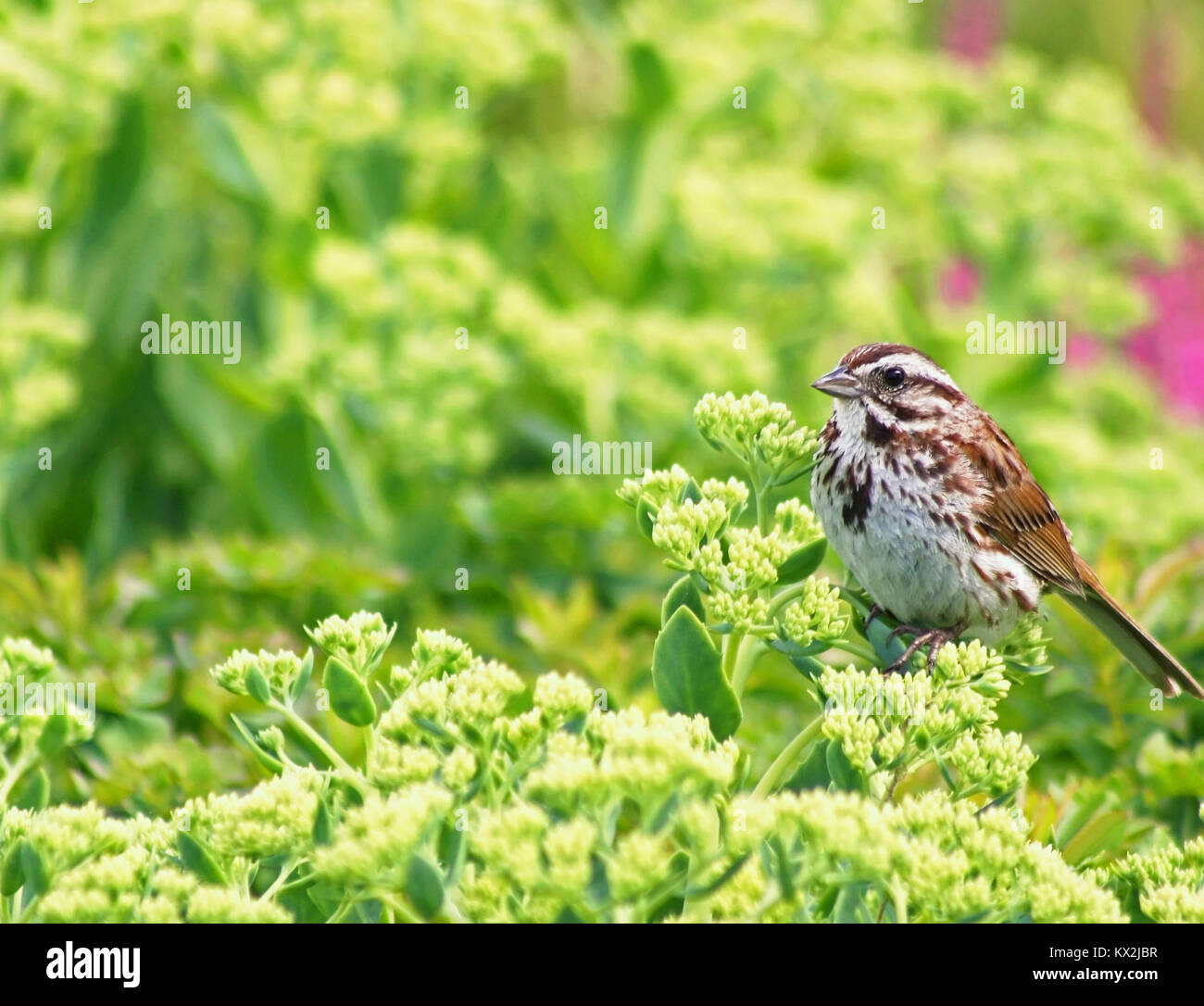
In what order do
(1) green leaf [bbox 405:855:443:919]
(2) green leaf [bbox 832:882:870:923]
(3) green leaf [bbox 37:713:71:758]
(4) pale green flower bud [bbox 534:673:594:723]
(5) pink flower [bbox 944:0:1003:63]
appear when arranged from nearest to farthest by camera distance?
1. (1) green leaf [bbox 405:855:443:919]
2. (2) green leaf [bbox 832:882:870:923]
3. (4) pale green flower bud [bbox 534:673:594:723]
4. (3) green leaf [bbox 37:713:71:758]
5. (5) pink flower [bbox 944:0:1003:63]

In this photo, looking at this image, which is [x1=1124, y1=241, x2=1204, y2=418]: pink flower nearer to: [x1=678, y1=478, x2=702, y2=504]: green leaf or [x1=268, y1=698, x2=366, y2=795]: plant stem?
[x1=678, y1=478, x2=702, y2=504]: green leaf

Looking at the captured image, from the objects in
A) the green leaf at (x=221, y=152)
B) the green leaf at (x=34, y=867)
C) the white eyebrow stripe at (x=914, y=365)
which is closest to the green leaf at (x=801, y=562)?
the white eyebrow stripe at (x=914, y=365)

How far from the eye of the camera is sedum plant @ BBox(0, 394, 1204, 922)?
1568 mm

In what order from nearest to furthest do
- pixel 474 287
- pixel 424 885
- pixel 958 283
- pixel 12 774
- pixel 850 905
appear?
pixel 424 885 < pixel 850 905 < pixel 12 774 < pixel 474 287 < pixel 958 283

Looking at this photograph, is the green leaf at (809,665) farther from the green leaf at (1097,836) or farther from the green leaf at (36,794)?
the green leaf at (36,794)

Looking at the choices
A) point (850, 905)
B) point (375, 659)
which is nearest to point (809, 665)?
point (850, 905)

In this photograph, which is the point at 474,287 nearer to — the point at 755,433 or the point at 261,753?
the point at 755,433

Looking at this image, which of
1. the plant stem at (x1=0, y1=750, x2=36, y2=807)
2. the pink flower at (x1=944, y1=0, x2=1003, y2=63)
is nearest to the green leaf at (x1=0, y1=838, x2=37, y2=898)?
the plant stem at (x1=0, y1=750, x2=36, y2=807)

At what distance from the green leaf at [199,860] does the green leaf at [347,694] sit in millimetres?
226

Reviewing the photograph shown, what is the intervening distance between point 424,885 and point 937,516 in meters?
1.39

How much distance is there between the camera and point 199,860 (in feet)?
5.91

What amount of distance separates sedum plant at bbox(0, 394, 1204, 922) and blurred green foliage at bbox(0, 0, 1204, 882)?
1.24 metres

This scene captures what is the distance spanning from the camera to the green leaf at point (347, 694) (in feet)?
6.17

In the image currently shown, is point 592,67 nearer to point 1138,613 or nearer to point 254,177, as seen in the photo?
point 254,177
